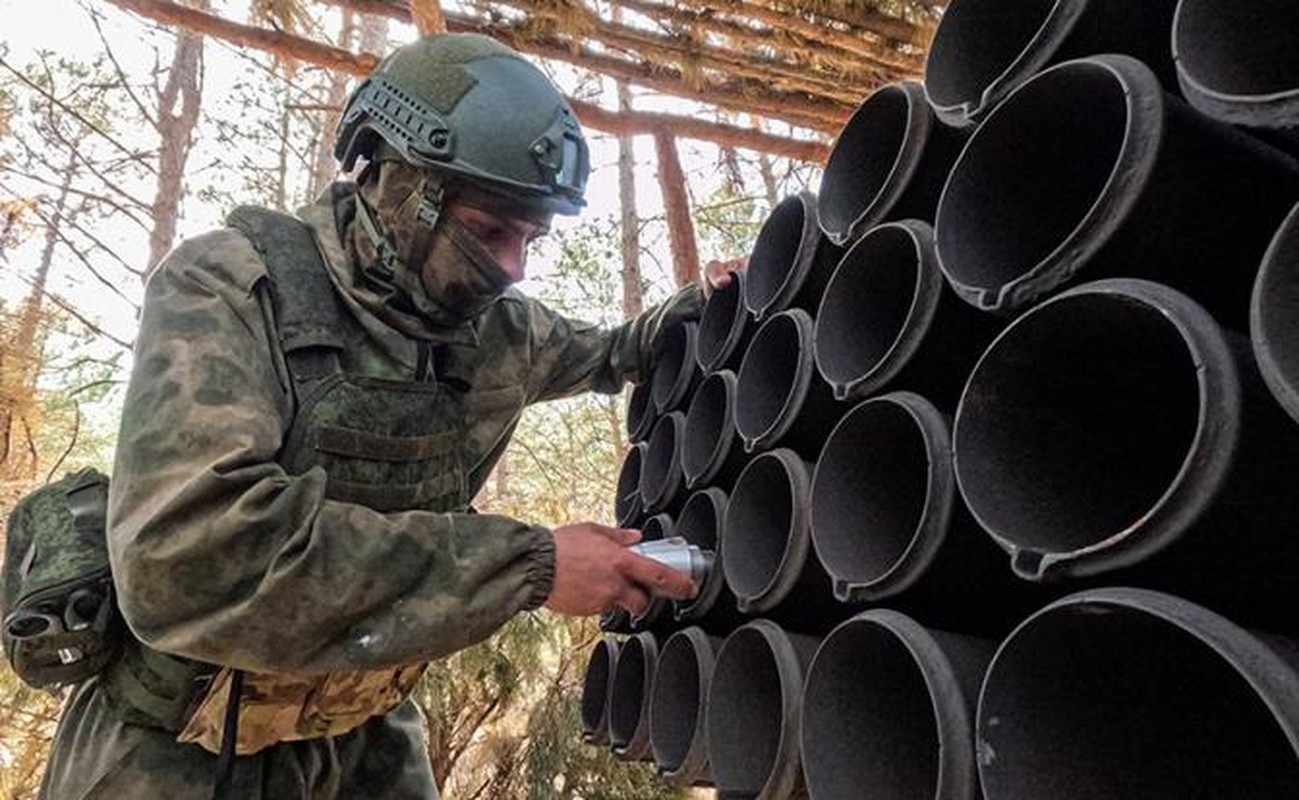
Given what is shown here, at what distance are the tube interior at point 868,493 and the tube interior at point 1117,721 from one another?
0.39 m

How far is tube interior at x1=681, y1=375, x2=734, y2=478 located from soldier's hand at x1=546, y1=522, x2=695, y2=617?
0.40m

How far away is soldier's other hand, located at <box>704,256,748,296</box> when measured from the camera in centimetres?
236

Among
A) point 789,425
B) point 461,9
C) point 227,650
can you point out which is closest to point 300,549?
point 227,650

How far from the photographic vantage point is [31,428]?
4711 millimetres

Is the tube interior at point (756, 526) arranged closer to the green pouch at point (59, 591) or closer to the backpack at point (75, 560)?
the backpack at point (75, 560)

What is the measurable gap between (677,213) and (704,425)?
1.98 meters

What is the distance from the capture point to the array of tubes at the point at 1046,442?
2.84 feet

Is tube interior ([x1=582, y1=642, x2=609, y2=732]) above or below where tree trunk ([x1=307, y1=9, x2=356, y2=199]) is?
below

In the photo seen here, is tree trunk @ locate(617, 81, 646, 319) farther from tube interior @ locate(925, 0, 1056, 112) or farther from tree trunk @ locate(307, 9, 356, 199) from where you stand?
tube interior @ locate(925, 0, 1056, 112)

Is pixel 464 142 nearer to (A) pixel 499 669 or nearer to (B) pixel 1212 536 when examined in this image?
(B) pixel 1212 536

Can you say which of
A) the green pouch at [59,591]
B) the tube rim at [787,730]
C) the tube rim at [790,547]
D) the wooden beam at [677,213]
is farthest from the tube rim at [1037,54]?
the wooden beam at [677,213]

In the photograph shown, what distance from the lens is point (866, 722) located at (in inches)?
55.0

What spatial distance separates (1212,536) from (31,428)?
509cm

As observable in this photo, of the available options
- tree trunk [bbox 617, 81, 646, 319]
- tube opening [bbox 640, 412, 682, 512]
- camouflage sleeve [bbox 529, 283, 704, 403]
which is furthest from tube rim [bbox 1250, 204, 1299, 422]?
tree trunk [bbox 617, 81, 646, 319]
